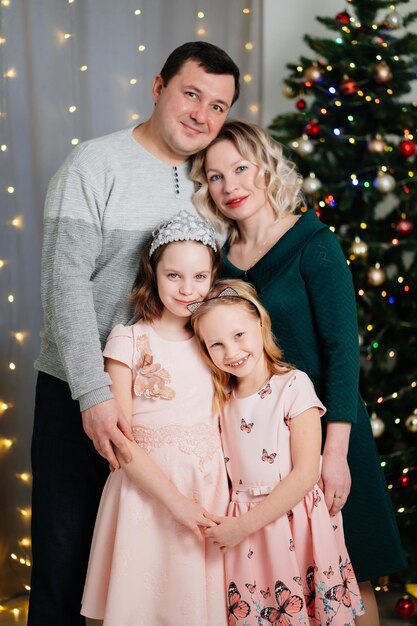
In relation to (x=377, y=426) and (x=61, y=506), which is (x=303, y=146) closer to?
(x=377, y=426)

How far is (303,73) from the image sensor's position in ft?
9.10

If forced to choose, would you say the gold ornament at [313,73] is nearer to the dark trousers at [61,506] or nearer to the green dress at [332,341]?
the green dress at [332,341]

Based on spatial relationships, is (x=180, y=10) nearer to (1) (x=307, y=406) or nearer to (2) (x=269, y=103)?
(2) (x=269, y=103)

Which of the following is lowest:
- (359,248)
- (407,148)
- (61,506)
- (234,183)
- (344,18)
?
(61,506)

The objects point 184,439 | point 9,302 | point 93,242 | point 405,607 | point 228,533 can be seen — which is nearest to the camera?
point 228,533

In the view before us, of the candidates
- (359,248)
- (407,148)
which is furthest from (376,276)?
(407,148)

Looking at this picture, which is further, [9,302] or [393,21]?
[9,302]

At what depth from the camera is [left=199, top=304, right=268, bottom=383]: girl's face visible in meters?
1.79

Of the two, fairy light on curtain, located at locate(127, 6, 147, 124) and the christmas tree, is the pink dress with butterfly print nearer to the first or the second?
the christmas tree

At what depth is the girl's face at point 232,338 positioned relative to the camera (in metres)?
1.79

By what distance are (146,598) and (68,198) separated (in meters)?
1.01

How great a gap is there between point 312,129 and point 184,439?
4.65 feet

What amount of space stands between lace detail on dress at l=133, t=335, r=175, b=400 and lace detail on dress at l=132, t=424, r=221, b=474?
0.08 metres

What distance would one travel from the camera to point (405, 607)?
8.53ft
